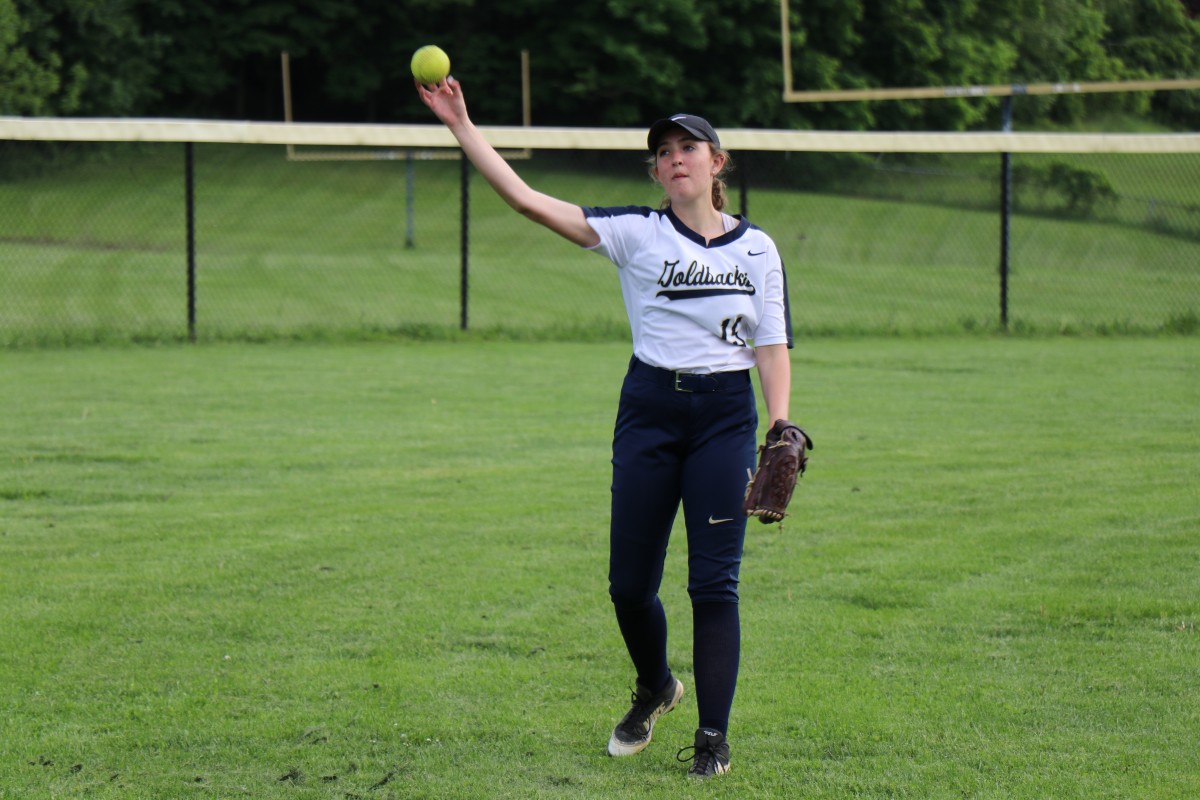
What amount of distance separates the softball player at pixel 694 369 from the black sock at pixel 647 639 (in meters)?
0.13

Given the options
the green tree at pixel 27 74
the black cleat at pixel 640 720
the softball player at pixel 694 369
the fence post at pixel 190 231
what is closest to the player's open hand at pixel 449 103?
the softball player at pixel 694 369

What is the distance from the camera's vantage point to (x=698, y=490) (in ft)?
13.8

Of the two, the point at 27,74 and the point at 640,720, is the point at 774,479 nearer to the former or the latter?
the point at 640,720

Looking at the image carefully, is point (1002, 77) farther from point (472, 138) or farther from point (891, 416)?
point (472, 138)

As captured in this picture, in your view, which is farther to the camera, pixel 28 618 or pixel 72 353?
pixel 72 353

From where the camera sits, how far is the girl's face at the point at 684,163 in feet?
13.8

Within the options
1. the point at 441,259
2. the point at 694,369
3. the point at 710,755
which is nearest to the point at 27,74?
the point at 441,259

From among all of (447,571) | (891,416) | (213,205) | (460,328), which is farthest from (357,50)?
(447,571)

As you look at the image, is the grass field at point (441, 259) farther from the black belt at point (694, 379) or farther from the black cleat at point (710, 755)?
the black cleat at point (710, 755)

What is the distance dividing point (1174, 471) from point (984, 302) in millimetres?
14140

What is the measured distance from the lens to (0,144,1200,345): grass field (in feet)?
60.7

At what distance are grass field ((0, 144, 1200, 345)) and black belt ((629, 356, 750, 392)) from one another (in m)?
11.9

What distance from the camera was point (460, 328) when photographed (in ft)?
53.1

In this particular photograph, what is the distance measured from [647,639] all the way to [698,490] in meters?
0.61
